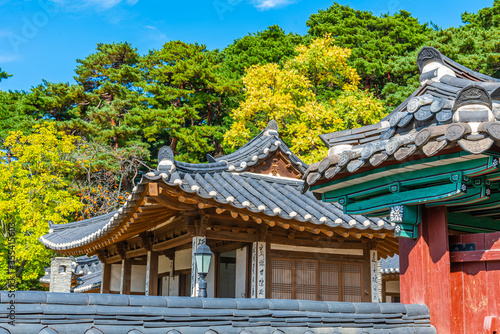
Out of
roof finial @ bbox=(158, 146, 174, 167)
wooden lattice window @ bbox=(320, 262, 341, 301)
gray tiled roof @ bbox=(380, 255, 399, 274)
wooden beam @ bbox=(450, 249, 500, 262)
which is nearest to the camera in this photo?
wooden beam @ bbox=(450, 249, 500, 262)

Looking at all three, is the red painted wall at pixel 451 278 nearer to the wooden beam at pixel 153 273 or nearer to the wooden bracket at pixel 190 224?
the wooden bracket at pixel 190 224

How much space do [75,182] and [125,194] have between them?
15.7 ft

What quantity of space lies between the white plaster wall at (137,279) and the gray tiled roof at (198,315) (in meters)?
11.5

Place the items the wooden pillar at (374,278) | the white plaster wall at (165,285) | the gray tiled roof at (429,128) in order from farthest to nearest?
the white plaster wall at (165,285)
the wooden pillar at (374,278)
the gray tiled roof at (429,128)

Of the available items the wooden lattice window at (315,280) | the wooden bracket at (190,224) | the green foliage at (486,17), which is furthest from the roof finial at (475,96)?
the green foliage at (486,17)

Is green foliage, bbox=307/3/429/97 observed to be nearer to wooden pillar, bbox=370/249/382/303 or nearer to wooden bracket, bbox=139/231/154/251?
wooden pillar, bbox=370/249/382/303

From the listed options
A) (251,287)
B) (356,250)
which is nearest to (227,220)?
(251,287)

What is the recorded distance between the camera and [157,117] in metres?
30.9

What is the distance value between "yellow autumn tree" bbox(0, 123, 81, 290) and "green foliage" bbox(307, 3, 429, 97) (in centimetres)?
1880

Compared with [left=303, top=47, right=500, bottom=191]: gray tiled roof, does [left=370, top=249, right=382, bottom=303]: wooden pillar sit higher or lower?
lower

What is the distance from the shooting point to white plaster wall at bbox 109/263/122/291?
54.6 ft

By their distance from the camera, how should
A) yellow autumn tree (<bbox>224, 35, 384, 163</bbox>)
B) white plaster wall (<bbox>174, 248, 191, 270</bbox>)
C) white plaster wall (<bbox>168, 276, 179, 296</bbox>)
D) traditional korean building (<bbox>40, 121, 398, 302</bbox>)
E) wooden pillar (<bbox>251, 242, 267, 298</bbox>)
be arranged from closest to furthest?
traditional korean building (<bbox>40, 121, 398, 302</bbox>)
wooden pillar (<bbox>251, 242, 267, 298</bbox>)
white plaster wall (<bbox>174, 248, 191, 270</bbox>)
white plaster wall (<bbox>168, 276, 179, 296</bbox>)
yellow autumn tree (<bbox>224, 35, 384, 163</bbox>)

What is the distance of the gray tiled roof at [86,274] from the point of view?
19.7 m

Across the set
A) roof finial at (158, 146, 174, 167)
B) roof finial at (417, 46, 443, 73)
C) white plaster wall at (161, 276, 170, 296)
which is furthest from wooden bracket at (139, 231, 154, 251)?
roof finial at (417, 46, 443, 73)
